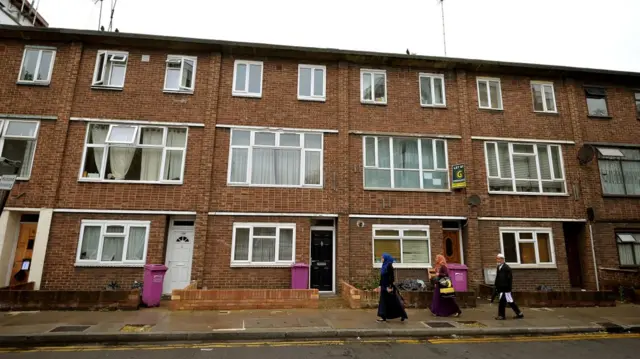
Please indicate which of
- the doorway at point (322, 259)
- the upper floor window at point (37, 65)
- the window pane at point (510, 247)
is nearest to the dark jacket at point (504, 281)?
the window pane at point (510, 247)

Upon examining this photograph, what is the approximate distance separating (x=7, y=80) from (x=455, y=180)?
50.5ft

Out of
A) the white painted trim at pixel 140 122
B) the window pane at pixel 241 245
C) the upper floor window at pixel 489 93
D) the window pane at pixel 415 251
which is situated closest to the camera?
the window pane at pixel 241 245

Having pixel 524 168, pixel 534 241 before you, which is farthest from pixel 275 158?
pixel 534 241

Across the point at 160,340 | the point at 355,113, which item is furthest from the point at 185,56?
the point at 160,340

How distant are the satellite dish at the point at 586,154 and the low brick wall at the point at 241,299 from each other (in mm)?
11254

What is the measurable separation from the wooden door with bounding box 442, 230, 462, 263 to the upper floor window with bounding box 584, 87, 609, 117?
7.74m

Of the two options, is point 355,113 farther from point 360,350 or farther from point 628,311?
point 628,311

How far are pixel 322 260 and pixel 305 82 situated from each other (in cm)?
640

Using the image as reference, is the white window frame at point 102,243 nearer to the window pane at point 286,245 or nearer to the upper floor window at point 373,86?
the window pane at point 286,245

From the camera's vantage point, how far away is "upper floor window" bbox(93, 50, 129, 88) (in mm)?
11891

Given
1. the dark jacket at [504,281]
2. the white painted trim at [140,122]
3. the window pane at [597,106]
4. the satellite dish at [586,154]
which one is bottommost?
the dark jacket at [504,281]

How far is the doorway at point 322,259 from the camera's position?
11.7m

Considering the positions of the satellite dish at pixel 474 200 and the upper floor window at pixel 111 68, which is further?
the satellite dish at pixel 474 200

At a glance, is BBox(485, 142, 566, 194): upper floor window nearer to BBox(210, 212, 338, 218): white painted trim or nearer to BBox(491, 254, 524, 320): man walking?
BBox(491, 254, 524, 320): man walking
